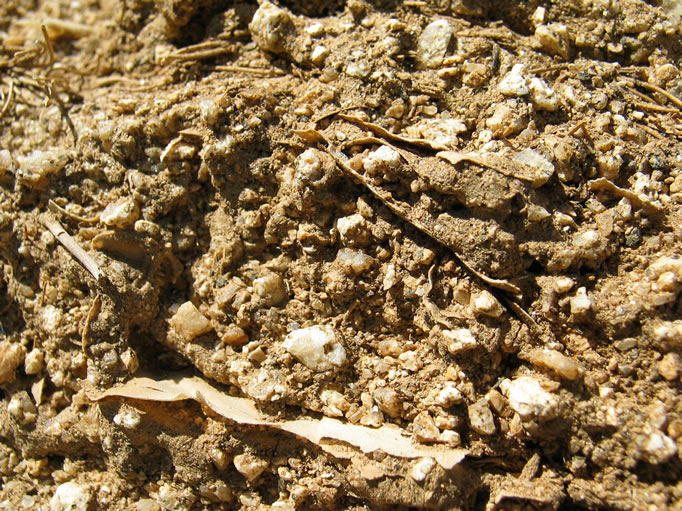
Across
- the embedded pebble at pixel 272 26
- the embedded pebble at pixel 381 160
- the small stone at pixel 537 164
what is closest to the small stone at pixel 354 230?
the embedded pebble at pixel 381 160

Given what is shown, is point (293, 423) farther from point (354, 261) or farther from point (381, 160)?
point (381, 160)

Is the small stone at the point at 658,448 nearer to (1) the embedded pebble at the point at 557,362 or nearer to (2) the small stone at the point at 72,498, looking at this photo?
(1) the embedded pebble at the point at 557,362

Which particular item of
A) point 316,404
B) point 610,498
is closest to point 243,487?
point 316,404

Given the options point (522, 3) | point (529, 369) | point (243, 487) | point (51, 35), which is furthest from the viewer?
point (51, 35)

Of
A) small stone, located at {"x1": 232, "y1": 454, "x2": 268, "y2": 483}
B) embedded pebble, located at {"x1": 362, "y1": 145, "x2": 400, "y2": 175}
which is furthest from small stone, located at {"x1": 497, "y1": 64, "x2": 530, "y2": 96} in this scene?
small stone, located at {"x1": 232, "y1": 454, "x2": 268, "y2": 483}

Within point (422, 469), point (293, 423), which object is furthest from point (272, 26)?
point (422, 469)

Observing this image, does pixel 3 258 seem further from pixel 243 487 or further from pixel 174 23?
pixel 243 487
